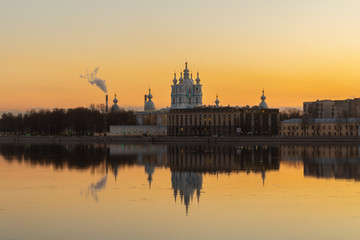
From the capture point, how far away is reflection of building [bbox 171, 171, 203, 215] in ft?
96.8

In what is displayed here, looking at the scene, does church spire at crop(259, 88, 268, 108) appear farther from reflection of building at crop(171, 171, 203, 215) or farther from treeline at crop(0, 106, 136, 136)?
reflection of building at crop(171, 171, 203, 215)

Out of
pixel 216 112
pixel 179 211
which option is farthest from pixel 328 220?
pixel 216 112

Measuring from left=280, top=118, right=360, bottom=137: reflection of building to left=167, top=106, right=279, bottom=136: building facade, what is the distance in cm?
896

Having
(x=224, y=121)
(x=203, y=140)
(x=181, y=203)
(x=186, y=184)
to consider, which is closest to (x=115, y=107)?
(x=224, y=121)

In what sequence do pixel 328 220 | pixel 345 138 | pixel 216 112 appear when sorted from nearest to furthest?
pixel 328 220, pixel 345 138, pixel 216 112

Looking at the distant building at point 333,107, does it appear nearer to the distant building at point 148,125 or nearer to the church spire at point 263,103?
the church spire at point 263,103

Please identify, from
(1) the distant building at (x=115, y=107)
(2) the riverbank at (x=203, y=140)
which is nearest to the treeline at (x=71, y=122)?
(1) the distant building at (x=115, y=107)

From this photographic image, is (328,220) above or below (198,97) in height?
below

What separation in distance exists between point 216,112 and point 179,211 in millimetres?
114233

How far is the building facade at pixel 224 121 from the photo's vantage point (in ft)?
445

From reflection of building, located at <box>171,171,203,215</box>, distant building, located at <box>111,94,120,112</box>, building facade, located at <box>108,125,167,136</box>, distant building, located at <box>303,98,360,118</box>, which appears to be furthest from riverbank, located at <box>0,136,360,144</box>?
Answer: reflection of building, located at <box>171,171,203,215</box>

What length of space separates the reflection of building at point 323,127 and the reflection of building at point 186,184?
77.6 meters

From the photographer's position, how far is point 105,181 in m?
36.5

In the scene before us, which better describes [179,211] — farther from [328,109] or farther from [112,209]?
[328,109]
